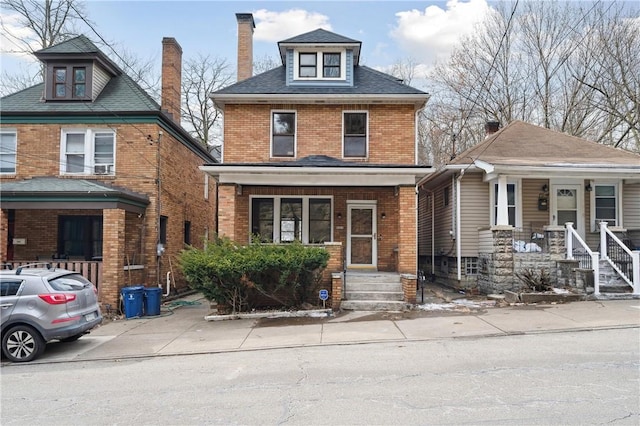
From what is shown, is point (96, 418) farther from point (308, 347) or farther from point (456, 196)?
point (456, 196)

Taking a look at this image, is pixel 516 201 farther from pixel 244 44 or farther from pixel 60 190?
pixel 60 190

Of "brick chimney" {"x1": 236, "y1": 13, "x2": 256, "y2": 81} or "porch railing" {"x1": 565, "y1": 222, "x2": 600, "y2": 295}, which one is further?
"brick chimney" {"x1": 236, "y1": 13, "x2": 256, "y2": 81}

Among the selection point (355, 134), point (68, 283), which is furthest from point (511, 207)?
point (68, 283)

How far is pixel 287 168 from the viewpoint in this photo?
512 inches

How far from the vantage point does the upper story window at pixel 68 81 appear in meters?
15.5

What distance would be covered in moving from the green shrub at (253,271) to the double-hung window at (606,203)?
974 centimetres

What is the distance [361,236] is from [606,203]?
8.17 metres

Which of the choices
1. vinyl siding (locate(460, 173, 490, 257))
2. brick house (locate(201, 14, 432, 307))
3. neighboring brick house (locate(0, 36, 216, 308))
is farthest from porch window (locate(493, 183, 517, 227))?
neighboring brick house (locate(0, 36, 216, 308))

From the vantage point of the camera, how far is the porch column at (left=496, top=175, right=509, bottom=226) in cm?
1381

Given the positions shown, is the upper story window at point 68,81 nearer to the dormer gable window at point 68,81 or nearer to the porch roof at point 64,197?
the dormer gable window at point 68,81

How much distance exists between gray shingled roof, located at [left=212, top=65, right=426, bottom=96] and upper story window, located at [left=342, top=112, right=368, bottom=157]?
30.0 inches

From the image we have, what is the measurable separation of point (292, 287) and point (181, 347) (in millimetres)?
3538

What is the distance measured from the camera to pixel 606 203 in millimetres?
15586

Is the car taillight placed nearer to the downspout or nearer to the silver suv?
the silver suv
